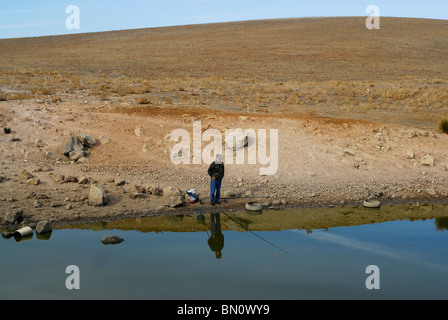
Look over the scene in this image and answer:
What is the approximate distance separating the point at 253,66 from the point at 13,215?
112ft

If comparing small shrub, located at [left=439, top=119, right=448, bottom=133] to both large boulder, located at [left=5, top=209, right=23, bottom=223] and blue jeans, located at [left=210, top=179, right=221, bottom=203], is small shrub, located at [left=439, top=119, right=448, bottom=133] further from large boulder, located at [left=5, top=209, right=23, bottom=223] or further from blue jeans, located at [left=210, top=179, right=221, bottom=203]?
large boulder, located at [left=5, top=209, right=23, bottom=223]

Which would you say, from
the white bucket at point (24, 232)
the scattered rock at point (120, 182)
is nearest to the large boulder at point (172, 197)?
the scattered rock at point (120, 182)

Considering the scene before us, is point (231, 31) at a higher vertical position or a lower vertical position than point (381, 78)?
higher

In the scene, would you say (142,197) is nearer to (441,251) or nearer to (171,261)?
(171,261)

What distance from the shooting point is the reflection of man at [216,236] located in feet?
36.1

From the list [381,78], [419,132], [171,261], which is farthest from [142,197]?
[381,78]

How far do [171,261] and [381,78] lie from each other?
3187 centimetres

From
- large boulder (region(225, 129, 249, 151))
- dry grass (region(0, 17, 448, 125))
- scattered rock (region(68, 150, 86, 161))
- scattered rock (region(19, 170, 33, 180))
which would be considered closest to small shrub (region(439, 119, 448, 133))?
dry grass (region(0, 17, 448, 125))

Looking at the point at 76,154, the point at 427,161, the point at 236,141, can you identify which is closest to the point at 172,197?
the point at 236,141

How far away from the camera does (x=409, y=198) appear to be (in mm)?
14734

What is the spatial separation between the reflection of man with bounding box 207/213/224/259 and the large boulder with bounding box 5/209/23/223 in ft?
15.3

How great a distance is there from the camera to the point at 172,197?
528 inches

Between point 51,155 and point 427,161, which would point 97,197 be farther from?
point 427,161
